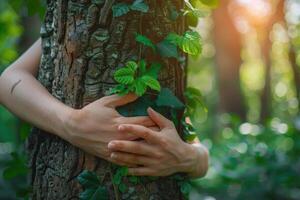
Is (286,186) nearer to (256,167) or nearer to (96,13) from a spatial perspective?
(256,167)

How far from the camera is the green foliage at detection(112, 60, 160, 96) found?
1.65 metres

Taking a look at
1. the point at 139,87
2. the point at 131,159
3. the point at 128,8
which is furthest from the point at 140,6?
the point at 131,159

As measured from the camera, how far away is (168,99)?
69.3 inches

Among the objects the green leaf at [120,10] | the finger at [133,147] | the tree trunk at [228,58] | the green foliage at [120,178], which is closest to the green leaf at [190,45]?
the green leaf at [120,10]

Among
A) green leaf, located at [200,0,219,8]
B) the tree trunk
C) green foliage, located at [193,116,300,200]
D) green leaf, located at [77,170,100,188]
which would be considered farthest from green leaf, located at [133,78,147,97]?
the tree trunk

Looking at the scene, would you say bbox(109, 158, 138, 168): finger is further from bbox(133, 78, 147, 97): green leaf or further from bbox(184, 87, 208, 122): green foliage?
bbox(184, 87, 208, 122): green foliage

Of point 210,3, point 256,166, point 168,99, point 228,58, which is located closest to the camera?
point 168,99

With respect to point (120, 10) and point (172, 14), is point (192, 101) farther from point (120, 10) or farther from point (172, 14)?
point (120, 10)

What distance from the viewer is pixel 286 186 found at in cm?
466

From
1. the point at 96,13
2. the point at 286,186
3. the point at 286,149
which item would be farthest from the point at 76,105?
the point at 286,149

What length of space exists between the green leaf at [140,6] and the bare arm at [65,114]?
28cm

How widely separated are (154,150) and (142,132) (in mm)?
85

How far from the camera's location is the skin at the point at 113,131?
1692 millimetres

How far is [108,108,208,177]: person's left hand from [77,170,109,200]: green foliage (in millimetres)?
102
